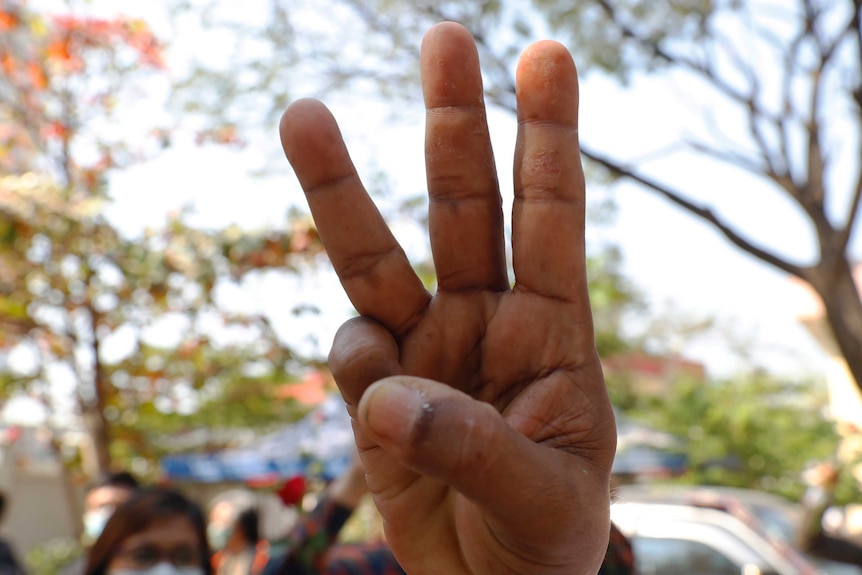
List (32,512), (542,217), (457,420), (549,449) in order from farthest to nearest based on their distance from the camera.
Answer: (32,512) → (542,217) → (549,449) → (457,420)

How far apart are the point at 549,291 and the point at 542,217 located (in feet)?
0.38

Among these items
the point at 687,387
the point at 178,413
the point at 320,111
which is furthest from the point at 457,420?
the point at 687,387

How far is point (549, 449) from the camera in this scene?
1.29 m

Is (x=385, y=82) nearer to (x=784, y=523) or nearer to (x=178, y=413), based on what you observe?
(x=178, y=413)

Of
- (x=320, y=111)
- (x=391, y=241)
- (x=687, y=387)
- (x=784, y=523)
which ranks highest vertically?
(x=320, y=111)

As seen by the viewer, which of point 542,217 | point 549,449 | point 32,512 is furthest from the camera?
point 32,512

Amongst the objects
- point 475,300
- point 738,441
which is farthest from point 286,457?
point 738,441

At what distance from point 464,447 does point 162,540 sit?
2405mm

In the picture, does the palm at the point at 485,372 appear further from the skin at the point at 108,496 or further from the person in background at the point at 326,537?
the skin at the point at 108,496

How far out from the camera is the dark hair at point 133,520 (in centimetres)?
317

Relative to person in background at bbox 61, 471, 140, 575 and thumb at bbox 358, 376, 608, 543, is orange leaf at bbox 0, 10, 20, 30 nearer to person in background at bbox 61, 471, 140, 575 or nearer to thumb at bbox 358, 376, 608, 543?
person in background at bbox 61, 471, 140, 575

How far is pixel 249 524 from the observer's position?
5.01 m

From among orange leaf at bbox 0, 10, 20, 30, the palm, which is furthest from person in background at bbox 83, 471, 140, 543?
orange leaf at bbox 0, 10, 20, 30

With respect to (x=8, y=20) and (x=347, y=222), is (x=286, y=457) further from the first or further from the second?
(x=347, y=222)
